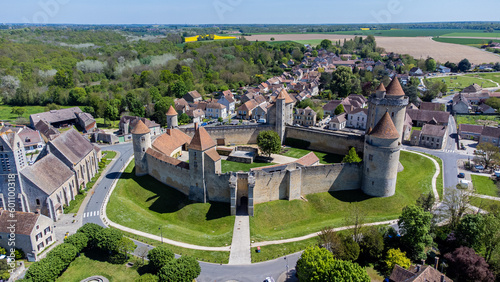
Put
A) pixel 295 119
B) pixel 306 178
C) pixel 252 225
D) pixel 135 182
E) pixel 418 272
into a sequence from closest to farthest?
pixel 418 272
pixel 252 225
pixel 306 178
pixel 135 182
pixel 295 119

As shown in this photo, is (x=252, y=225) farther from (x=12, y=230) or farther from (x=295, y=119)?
(x=295, y=119)

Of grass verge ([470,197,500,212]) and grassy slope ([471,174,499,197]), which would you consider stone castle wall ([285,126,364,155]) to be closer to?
grassy slope ([471,174,499,197])

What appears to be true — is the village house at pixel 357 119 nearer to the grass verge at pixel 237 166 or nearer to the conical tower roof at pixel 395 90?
the conical tower roof at pixel 395 90

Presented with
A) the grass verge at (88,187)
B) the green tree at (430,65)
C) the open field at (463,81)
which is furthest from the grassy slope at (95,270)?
the green tree at (430,65)

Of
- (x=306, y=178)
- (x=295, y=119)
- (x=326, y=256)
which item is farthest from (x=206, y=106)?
(x=326, y=256)

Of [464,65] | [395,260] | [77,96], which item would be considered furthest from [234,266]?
[464,65]

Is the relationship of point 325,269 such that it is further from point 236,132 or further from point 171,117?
point 171,117
